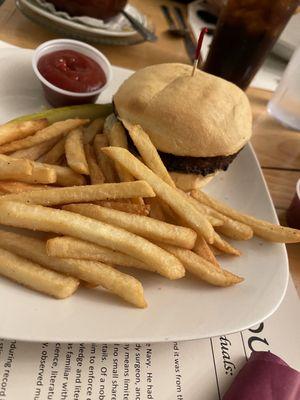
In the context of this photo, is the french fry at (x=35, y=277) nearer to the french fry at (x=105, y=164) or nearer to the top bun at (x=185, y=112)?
the french fry at (x=105, y=164)

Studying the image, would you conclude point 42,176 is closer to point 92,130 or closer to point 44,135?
point 44,135

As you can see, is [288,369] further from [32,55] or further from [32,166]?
[32,55]

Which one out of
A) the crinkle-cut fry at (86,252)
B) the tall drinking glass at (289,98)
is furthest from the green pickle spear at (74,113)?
the tall drinking glass at (289,98)

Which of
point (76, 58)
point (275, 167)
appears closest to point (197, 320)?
point (275, 167)

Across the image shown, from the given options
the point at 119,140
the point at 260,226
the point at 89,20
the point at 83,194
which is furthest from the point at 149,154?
the point at 89,20

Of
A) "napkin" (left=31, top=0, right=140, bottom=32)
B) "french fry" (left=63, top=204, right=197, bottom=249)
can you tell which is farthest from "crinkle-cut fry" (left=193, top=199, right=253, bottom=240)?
"napkin" (left=31, top=0, right=140, bottom=32)

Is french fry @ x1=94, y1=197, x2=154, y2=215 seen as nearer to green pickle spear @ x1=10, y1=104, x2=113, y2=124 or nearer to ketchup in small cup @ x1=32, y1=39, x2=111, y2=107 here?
green pickle spear @ x1=10, y1=104, x2=113, y2=124
